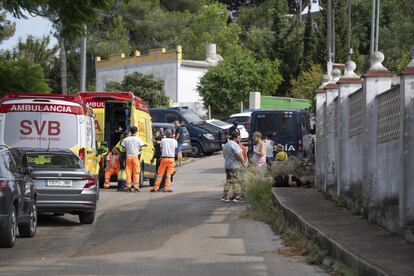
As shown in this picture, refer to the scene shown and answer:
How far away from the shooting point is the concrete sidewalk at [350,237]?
32.9 ft

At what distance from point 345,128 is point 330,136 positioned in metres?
2.12

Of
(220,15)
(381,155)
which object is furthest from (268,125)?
(220,15)

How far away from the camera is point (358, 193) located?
1608cm

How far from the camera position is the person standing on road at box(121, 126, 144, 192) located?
25.2 m

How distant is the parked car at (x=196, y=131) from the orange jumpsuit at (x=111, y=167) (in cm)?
1444

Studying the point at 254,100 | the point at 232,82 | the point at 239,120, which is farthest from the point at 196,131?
the point at 232,82

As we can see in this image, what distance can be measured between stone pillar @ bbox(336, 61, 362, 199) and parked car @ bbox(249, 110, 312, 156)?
1344 cm

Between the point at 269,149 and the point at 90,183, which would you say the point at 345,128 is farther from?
the point at 269,149

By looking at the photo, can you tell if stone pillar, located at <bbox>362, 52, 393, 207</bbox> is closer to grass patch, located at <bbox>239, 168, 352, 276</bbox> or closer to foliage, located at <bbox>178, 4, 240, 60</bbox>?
grass patch, located at <bbox>239, 168, 352, 276</bbox>

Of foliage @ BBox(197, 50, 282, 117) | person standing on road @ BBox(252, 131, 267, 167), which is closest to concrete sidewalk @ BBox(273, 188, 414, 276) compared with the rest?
person standing on road @ BBox(252, 131, 267, 167)

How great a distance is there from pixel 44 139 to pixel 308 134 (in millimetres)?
14837

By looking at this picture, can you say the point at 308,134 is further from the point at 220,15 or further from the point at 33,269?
the point at 220,15

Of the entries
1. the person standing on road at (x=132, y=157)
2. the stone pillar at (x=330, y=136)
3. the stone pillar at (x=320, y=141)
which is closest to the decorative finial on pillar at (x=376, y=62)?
the stone pillar at (x=330, y=136)

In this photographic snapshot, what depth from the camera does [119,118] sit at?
93.3 ft
